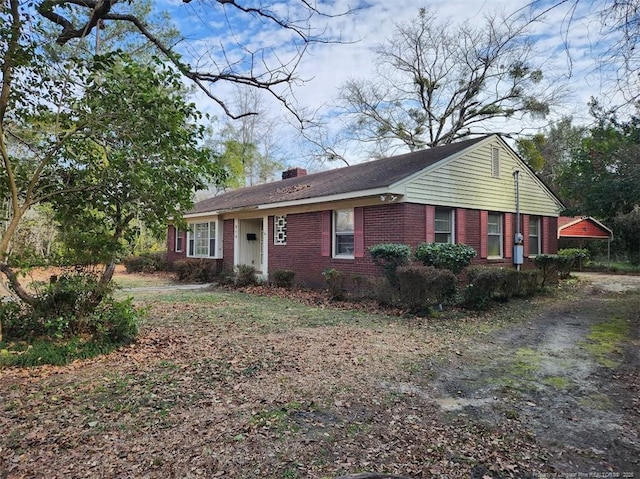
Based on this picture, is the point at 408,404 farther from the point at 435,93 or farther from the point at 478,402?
the point at 435,93

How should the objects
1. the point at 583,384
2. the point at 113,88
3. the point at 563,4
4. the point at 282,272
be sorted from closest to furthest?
the point at 563,4, the point at 583,384, the point at 113,88, the point at 282,272

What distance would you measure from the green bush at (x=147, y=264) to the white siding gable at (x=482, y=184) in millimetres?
14068

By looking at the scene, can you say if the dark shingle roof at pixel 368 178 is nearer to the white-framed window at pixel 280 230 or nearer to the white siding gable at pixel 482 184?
the white siding gable at pixel 482 184

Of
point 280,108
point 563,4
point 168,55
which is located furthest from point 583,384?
point 168,55

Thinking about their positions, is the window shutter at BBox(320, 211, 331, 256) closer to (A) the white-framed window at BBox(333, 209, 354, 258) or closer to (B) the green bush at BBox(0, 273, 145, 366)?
(A) the white-framed window at BBox(333, 209, 354, 258)

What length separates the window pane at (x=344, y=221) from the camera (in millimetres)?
11375

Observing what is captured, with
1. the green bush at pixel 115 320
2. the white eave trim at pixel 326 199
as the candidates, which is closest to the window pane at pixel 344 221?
the white eave trim at pixel 326 199

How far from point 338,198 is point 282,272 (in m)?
3.13

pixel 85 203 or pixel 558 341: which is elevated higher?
pixel 85 203

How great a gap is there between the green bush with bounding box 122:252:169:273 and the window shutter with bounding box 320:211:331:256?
11.0 m

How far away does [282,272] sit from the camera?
12.4 m

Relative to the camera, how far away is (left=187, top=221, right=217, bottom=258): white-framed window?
16656 millimetres

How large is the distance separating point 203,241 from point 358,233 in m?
8.96

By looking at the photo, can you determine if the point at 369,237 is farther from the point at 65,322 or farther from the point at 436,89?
the point at 436,89
